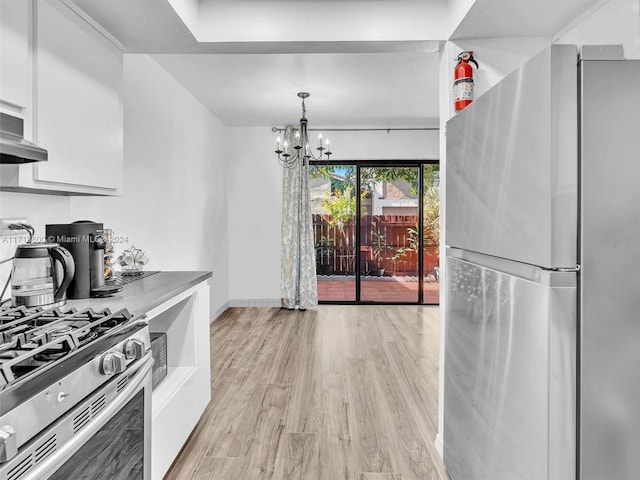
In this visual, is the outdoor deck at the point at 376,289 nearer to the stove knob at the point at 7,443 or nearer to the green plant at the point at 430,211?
the green plant at the point at 430,211

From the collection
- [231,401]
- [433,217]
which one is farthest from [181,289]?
[433,217]

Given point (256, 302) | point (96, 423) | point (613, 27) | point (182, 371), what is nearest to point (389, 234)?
point (256, 302)

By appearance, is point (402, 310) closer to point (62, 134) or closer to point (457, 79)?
point (457, 79)

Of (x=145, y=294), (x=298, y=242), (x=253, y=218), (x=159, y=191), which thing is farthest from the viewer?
(x=253, y=218)

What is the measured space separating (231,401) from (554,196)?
2444 millimetres

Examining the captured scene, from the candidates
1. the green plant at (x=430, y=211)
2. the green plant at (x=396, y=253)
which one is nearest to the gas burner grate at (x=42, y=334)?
the green plant at (x=396, y=253)

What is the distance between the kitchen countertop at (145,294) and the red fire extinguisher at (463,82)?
164cm

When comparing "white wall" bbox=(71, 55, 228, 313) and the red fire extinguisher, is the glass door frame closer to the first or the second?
"white wall" bbox=(71, 55, 228, 313)

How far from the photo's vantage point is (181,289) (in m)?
2.04

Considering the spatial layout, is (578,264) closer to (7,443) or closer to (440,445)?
(7,443)

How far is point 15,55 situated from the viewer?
1438mm

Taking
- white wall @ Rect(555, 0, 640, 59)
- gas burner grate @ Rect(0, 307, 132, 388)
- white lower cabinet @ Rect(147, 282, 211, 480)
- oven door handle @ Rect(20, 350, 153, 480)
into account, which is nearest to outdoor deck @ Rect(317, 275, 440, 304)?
white lower cabinet @ Rect(147, 282, 211, 480)

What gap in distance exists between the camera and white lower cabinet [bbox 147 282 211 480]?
6.31 ft

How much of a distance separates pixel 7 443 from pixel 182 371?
1.47 metres
